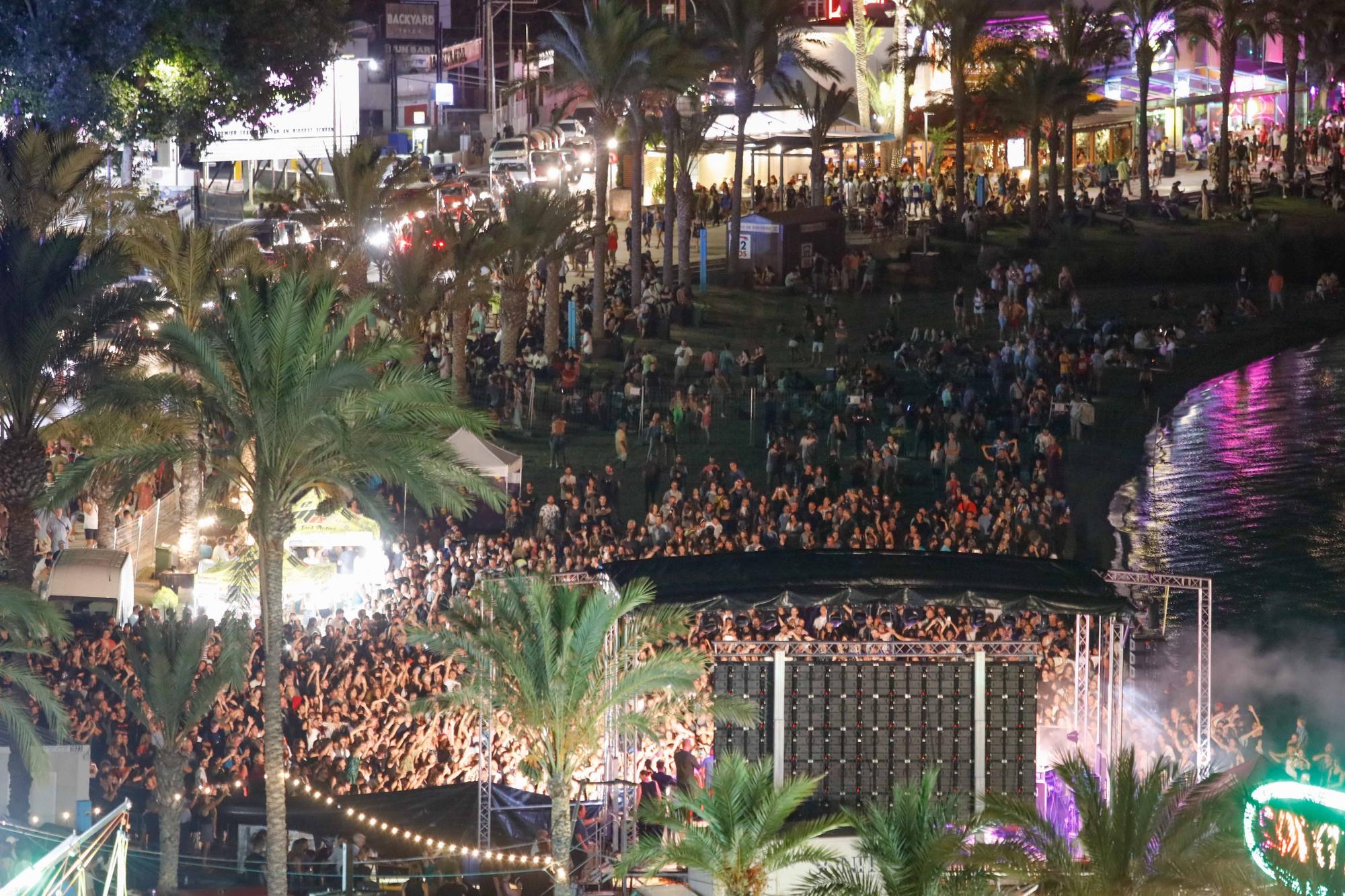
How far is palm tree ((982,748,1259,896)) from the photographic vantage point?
583 inches

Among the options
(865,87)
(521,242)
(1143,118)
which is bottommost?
(521,242)

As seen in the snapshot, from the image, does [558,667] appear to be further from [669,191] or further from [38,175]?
[669,191]

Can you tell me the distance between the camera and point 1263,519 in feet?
122


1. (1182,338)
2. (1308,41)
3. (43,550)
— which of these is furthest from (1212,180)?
(43,550)

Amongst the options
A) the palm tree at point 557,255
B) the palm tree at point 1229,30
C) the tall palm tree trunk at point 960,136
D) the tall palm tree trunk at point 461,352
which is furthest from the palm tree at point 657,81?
the palm tree at point 1229,30

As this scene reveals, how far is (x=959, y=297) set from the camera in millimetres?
42281

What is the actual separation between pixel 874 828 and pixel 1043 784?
508 centimetres

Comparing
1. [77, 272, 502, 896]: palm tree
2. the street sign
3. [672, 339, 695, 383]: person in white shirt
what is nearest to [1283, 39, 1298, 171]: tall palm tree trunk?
[672, 339, 695, 383]: person in white shirt

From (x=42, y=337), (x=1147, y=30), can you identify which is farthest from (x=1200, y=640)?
(x=1147, y=30)

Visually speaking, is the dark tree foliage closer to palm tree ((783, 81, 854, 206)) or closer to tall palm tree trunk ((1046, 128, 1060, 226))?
palm tree ((783, 81, 854, 206))

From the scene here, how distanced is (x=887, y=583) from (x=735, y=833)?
4995 mm

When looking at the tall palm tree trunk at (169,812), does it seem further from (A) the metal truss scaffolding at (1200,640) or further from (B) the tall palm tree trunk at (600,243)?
(B) the tall palm tree trunk at (600,243)

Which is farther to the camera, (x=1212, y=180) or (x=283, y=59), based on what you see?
(x=1212, y=180)

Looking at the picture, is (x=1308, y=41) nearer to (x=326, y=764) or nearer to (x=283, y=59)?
(x=283, y=59)
